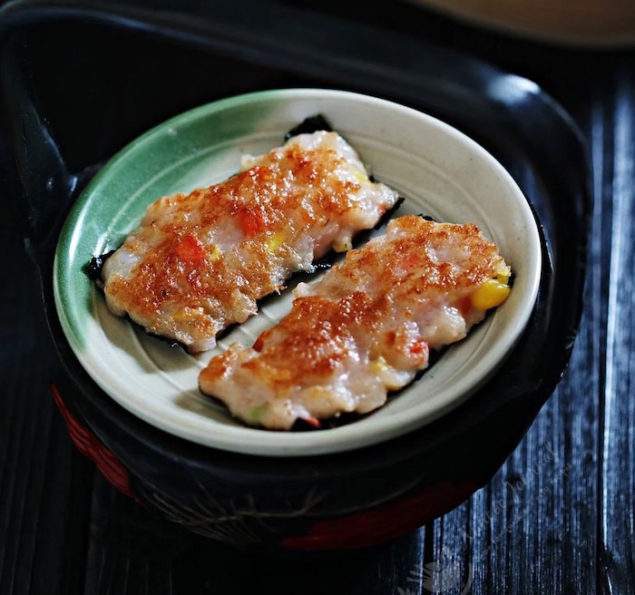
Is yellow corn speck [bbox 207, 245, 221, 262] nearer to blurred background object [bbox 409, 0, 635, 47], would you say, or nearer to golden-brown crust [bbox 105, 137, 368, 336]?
golden-brown crust [bbox 105, 137, 368, 336]

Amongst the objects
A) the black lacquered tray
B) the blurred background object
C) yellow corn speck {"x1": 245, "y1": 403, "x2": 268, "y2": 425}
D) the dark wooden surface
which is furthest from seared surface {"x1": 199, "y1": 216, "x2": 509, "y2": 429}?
the blurred background object

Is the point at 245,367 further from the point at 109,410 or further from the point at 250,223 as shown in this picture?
the point at 250,223

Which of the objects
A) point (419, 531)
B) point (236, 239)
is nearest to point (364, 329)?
point (236, 239)

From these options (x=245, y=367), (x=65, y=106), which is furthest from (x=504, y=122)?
(x=65, y=106)

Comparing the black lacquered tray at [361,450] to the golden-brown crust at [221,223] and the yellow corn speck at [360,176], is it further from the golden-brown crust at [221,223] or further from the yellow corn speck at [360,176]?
the yellow corn speck at [360,176]

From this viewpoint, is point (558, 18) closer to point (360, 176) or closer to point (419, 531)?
point (360, 176)
